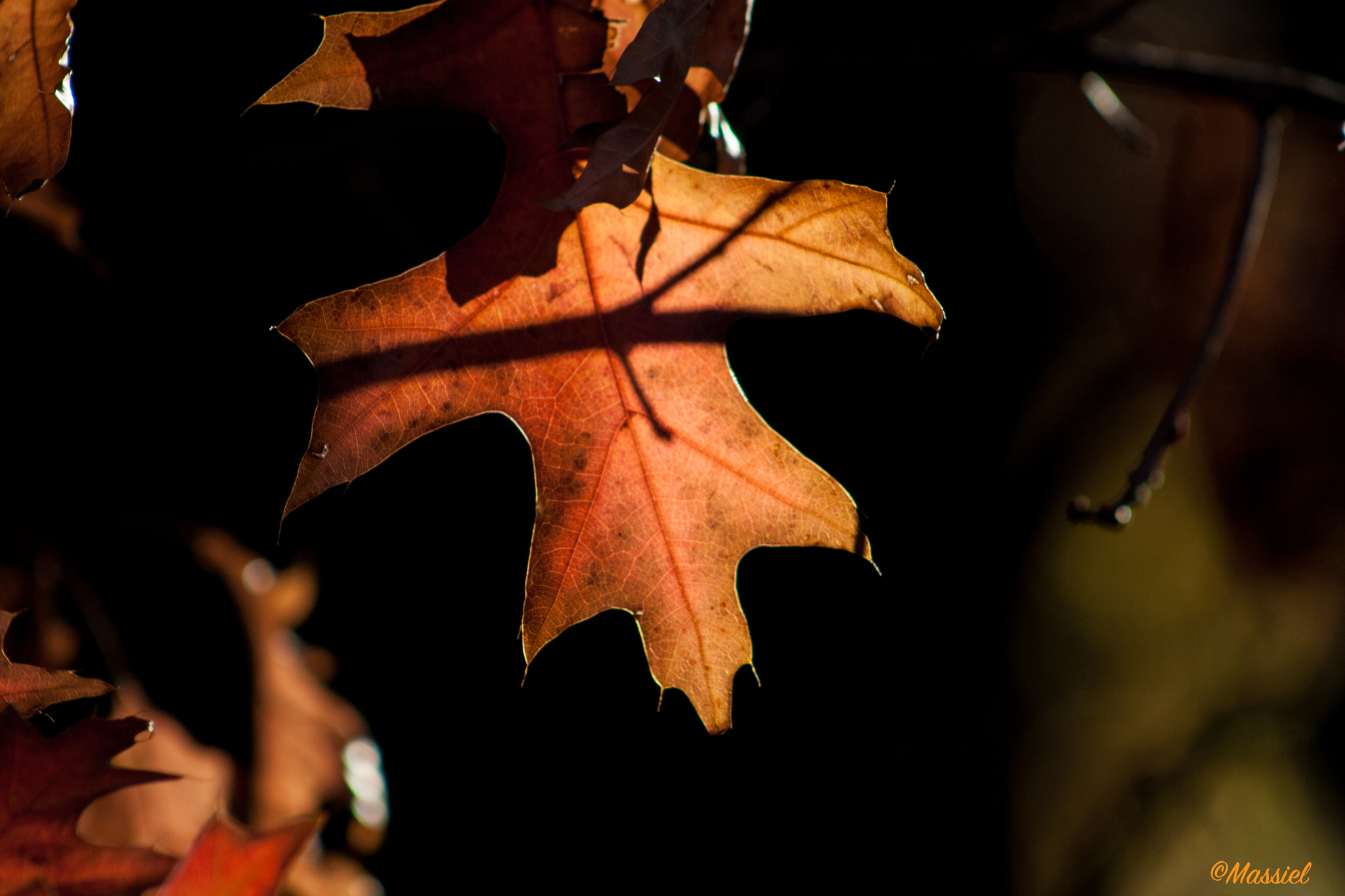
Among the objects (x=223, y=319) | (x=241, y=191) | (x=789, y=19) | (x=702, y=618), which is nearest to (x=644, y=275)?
(x=702, y=618)

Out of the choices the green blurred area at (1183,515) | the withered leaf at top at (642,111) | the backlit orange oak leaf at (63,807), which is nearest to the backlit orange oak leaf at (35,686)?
the backlit orange oak leaf at (63,807)

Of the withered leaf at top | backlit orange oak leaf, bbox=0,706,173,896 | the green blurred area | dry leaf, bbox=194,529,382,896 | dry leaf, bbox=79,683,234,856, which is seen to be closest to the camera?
the withered leaf at top

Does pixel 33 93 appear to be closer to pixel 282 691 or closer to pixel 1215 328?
pixel 282 691

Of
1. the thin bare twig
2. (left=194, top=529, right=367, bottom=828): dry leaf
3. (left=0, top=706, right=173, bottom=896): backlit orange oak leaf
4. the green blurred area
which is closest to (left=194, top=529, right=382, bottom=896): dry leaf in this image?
(left=194, top=529, right=367, bottom=828): dry leaf

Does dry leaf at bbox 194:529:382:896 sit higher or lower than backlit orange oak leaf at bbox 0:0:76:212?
lower

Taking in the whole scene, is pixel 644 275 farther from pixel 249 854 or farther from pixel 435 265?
pixel 249 854

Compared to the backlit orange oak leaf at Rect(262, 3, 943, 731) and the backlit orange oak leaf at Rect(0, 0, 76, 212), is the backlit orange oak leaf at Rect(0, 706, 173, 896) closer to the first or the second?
the backlit orange oak leaf at Rect(262, 3, 943, 731)
